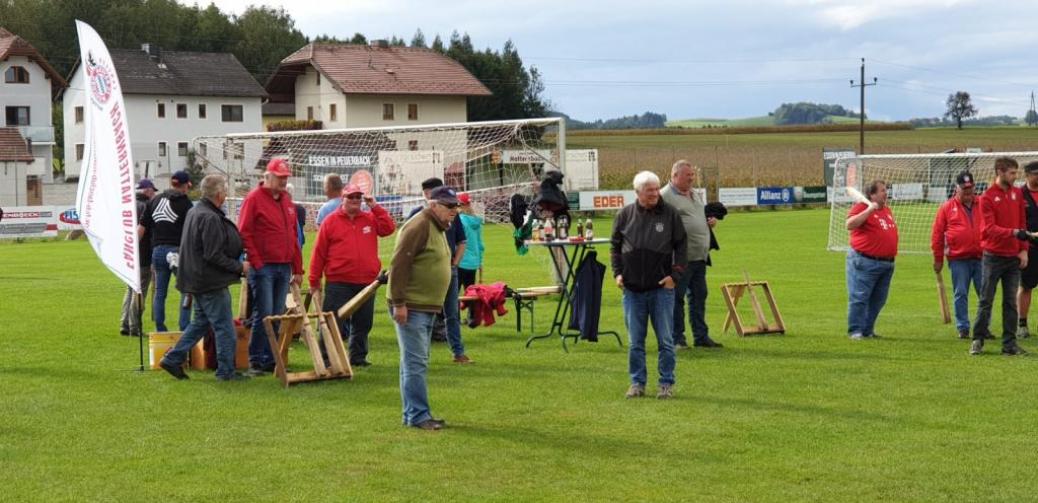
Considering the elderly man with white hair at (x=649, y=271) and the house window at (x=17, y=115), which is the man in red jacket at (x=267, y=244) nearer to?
the elderly man with white hair at (x=649, y=271)

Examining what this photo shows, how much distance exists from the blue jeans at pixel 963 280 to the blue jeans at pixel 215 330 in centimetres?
772

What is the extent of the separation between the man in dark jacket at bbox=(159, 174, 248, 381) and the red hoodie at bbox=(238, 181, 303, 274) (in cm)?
25

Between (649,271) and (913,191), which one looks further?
(913,191)

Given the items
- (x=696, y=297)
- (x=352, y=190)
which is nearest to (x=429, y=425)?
→ (x=352, y=190)

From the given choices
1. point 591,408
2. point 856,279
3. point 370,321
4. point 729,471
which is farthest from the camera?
point 856,279

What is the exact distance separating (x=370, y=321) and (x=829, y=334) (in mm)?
5380

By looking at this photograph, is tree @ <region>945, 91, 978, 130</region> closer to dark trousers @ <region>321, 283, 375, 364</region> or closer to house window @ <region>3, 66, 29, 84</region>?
house window @ <region>3, 66, 29, 84</region>

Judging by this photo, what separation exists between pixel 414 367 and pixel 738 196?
43.5 m

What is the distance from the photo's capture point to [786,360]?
42.3ft

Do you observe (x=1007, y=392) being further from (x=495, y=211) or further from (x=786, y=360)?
(x=495, y=211)

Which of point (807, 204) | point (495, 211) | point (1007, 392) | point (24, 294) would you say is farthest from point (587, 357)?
point (807, 204)

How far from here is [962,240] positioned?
14.3 meters

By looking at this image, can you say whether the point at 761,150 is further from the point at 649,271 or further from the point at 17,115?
the point at 649,271

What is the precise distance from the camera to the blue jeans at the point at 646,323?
10.7 metres
